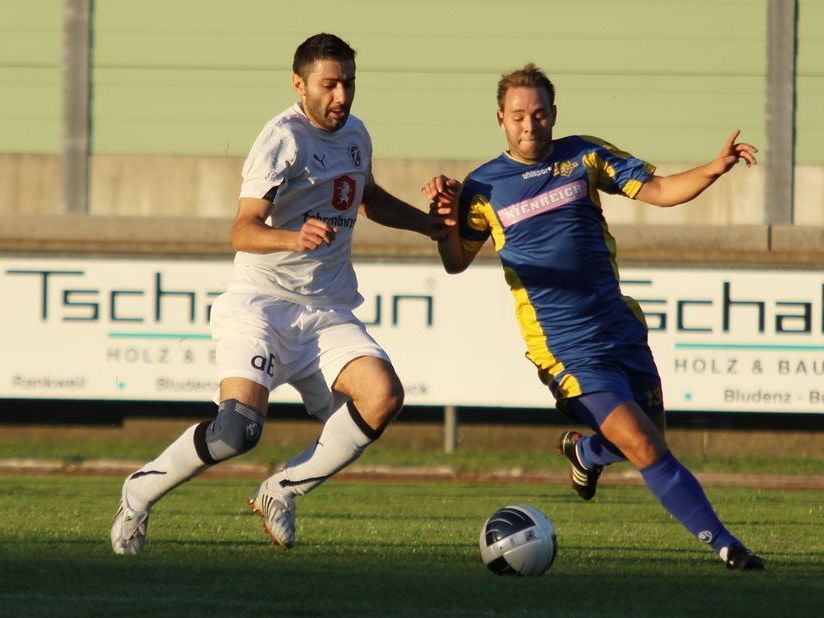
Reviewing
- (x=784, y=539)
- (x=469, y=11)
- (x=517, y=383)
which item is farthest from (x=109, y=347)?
(x=784, y=539)

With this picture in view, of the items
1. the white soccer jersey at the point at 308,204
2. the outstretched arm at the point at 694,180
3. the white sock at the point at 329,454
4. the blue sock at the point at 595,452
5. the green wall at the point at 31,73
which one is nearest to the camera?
the outstretched arm at the point at 694,180

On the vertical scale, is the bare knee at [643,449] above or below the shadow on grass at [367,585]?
above

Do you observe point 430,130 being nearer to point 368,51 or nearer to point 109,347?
point 368,51

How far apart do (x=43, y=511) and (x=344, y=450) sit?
3098 mm

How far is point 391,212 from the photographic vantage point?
7852 mm

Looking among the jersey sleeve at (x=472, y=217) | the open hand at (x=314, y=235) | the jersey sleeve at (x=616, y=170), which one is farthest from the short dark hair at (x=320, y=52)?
the jersey sleeve at (x=616, y=170)

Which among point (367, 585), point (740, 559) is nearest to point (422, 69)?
point (740, 559)

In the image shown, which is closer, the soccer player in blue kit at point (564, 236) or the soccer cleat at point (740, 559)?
the soccer cleat at point (740, 559)

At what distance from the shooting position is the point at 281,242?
6.73 m

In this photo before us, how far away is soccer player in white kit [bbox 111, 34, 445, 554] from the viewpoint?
709 cm

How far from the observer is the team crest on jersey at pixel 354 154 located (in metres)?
7.49

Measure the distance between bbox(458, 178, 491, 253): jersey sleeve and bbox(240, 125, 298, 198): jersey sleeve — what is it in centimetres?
87

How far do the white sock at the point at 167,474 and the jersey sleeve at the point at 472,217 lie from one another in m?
1.53

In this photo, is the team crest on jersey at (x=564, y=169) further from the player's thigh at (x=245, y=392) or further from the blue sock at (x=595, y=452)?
the player's thigh at (x=245, y=392)
